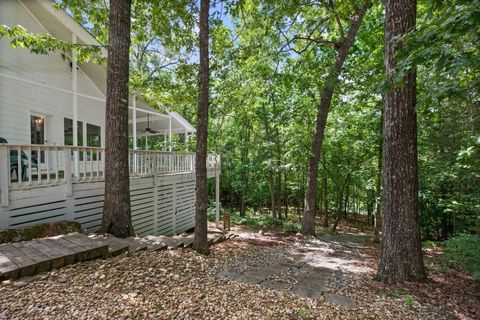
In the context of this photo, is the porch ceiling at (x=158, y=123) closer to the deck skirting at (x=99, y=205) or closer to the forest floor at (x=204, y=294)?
the deck skirting at (x=99, y=205)

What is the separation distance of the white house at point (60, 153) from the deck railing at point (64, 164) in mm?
14

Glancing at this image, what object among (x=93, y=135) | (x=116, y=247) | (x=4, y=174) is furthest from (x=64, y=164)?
(x=93, y=135)

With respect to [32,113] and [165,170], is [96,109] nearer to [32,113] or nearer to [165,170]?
[32,113]

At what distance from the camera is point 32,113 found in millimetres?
8016

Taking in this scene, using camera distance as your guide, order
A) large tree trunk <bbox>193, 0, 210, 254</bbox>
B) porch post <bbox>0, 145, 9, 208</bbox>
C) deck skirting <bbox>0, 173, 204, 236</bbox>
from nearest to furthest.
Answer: porch post <bbox>0, 145, 9, 208</bbox> < deck skirting <bbox>0, 173, 204, 236</bbox> < large tree trunk <bbox>193, 0, 210, 254</bbox>

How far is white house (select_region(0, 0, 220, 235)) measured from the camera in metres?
4.89

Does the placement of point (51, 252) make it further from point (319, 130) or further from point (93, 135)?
point (319, 130)

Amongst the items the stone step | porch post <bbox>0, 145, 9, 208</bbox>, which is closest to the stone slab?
the stone step

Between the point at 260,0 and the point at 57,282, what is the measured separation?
8.42 meters

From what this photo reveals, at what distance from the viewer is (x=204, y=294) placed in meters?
3.13

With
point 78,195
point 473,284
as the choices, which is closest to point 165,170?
point 78,195

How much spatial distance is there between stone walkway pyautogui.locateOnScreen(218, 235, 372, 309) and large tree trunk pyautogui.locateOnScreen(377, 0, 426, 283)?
1.16 m

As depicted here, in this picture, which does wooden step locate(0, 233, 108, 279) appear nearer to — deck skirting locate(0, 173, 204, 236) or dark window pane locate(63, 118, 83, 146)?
deck skirting locate(0, 173, 204, 236)

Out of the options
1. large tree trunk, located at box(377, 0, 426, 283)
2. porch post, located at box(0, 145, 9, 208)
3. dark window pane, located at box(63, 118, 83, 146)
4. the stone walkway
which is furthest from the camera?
dark window pane, located at box(63, 118, 83, 146)
